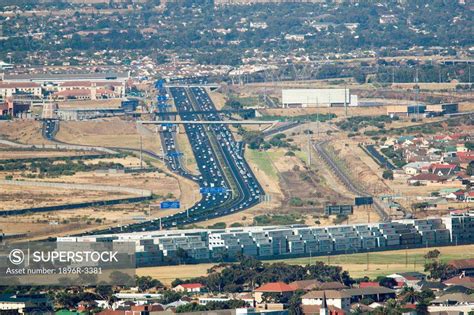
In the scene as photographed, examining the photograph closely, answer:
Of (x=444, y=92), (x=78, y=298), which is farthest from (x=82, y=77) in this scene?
(x=78, y=298)

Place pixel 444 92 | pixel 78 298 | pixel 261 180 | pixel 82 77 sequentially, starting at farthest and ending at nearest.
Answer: pixel 82 77 → pixel 444 92 → pixel 261 180 → pixel 78 298

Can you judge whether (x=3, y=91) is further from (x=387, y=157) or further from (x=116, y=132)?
(x=387, y=157)

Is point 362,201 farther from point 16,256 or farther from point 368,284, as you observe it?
point 16,256

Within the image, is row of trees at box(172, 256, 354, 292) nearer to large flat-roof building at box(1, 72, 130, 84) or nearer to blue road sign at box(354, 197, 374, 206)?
blue road sign at box(354, 197, 374, 206)

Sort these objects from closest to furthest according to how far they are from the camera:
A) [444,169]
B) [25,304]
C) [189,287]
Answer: [25,304] → [189,287] → [444,169]

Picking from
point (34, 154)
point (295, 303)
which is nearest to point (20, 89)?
point (34, 154)

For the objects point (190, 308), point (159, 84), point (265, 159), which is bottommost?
point (190, 308)
